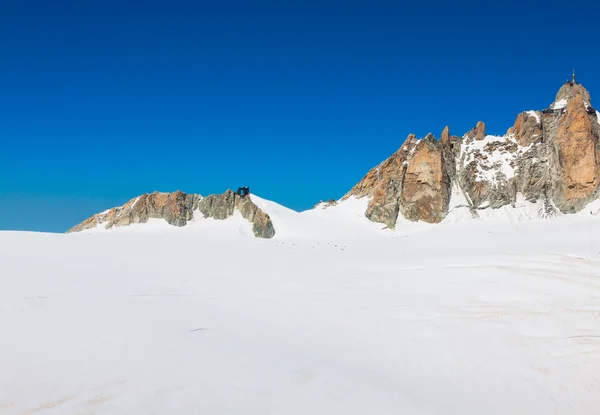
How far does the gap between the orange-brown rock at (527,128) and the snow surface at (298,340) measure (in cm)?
3383

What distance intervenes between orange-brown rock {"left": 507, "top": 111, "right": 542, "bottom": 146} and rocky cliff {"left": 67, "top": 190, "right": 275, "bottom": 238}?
27.0 metres

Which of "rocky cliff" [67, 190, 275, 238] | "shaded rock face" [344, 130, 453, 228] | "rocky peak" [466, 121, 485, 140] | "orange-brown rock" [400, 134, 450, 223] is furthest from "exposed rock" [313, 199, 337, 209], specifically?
"rocky peak" [466, 121, 485, 140]

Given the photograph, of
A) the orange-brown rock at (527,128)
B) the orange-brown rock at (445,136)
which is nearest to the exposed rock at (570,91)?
the orange-brown rock at (527,128)

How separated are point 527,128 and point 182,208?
36.4m

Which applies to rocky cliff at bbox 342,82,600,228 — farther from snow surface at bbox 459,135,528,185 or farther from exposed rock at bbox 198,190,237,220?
exposed rock at bbox 198,190,237,220

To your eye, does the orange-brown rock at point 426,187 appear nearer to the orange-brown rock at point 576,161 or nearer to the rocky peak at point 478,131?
the rocky peak at point 478,131

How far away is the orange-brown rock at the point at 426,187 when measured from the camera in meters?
37.3

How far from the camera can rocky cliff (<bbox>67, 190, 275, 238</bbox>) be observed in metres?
38.4

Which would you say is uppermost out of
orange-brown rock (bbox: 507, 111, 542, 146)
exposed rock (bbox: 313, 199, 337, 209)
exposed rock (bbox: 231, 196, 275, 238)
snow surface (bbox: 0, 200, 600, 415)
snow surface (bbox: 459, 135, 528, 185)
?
orange-brown rock (bbox: 507, 111, 542, 146)

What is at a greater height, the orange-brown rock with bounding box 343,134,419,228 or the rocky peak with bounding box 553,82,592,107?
the rocky peak with bounding box 553,82,592,107

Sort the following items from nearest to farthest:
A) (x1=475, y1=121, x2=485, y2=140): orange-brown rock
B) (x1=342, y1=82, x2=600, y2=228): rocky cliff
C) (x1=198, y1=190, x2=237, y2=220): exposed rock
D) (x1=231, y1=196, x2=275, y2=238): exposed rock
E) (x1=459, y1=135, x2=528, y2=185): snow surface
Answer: (x1=342, y1=82, x2=600, y2=228): rocky cliff
(x1=231, y1=196, x2=275, y2=238): exposed rock
(x1=459, y1=135, x2=528, y2=185): snow surface
(x1=198, y1=190, x2=237, y2=220): exposed rock
(x1=475, y1=121, x2=485, y2=140): orange-brown rock

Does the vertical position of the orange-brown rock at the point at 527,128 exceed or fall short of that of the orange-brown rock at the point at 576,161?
it exceeds it

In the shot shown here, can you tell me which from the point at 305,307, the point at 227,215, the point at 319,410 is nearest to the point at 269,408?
the point at 319,410

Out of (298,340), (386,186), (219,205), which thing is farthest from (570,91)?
(298,340)
